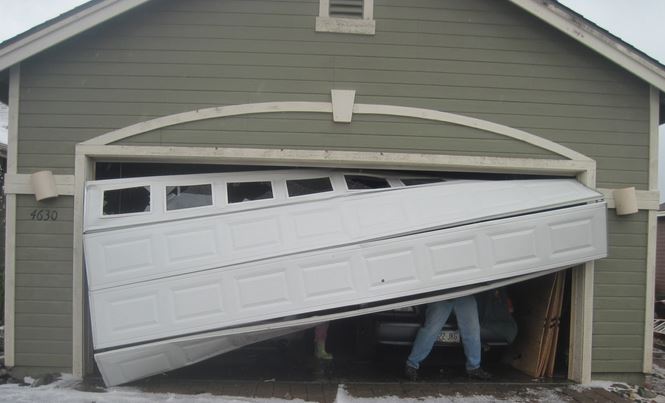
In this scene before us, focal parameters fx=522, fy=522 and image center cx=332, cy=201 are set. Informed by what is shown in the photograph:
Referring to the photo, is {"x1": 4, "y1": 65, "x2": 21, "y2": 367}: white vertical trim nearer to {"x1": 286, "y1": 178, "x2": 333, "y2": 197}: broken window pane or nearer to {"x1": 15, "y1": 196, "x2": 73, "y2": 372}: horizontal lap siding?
{"x1": 15, "y1": 196, "x2": 73, "y2": 372}: horizontal lap siding

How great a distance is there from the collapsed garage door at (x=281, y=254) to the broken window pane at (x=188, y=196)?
1 cm

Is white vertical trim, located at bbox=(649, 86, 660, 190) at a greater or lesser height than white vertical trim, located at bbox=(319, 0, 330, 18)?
lesser

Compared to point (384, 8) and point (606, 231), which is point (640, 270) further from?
point (384, 8)

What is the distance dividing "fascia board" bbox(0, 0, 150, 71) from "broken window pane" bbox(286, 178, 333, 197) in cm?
271

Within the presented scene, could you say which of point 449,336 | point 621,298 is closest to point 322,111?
point 449,336

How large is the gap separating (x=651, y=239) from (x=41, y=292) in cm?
725

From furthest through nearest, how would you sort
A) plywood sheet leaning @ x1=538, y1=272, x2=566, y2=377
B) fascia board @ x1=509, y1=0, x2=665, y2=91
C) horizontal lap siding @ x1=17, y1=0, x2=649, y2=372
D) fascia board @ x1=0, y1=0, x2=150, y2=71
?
plywood sheet leaning @ x1=538, y1=272, x2=566, y2=377
fascia board @ x1=509, y1=0, x2=665, y2=91
horizontal lap siding @ x1=17, y1=0, x2=649, y2=372
fascia board @ x1=0, y1=0, x2=150, y2=71

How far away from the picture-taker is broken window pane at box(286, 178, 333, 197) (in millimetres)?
6215

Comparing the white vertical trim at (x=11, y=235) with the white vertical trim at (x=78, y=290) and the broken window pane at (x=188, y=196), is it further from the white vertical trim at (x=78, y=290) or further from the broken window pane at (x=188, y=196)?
the broken window pane at (x=188, y=196)

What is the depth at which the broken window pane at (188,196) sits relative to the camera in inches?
233

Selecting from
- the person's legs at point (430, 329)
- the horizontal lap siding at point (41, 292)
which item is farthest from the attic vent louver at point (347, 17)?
the horizontal lap siding at point (41, 292)

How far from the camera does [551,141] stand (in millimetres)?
6371

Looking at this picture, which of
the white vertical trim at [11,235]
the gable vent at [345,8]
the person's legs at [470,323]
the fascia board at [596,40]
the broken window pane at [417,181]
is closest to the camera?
the white vertical trim at [11,235]

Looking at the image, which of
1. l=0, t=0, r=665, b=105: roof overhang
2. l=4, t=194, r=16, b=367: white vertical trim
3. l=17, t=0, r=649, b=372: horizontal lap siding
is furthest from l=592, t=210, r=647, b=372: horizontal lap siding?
l=4, t=194, r=16, b=367: white vertical trim
